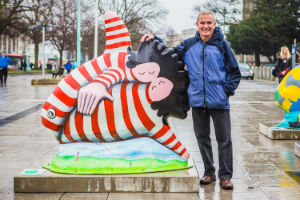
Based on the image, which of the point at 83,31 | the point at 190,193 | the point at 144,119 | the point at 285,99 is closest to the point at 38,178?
the point at 144,119

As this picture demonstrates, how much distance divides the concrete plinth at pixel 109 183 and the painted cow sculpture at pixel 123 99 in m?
0.44

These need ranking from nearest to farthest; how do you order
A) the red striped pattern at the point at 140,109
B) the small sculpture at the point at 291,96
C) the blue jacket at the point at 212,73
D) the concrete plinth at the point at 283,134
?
the blue jacket at the point at 212,73 < the red striped pattern at the point at 140,109 < the small sculpture at the point at 291,96 < the concrete plinth at the point at 283,134

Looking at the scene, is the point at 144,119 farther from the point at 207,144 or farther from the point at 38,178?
the point at 38,178

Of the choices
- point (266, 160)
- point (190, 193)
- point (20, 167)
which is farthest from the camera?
point (266, 160)

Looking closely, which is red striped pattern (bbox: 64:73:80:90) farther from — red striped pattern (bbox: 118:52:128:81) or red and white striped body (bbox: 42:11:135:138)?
red striped pattern (bbox: 118:52:128:81)

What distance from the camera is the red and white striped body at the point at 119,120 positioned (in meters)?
4.57

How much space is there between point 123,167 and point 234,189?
1.23 meters

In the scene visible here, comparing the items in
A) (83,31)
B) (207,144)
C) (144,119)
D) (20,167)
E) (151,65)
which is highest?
(83,31)

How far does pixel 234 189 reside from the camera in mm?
4672

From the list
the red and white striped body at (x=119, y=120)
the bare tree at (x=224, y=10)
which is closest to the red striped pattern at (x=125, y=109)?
the red and white striped body at (x=119, y=120)

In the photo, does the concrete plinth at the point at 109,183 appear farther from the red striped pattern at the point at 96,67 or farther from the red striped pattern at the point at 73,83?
the red striped pattern at the point at 96,67

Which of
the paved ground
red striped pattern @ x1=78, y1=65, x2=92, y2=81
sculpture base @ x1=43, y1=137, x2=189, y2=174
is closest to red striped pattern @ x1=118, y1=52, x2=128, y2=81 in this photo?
red striped pattern @ x1=78, y1=65, x2=92, y2=81

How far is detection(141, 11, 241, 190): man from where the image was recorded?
454 centimetres

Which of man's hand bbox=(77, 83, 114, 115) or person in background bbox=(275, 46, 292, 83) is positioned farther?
person in background bbox=(275, 46, 292, 83)
